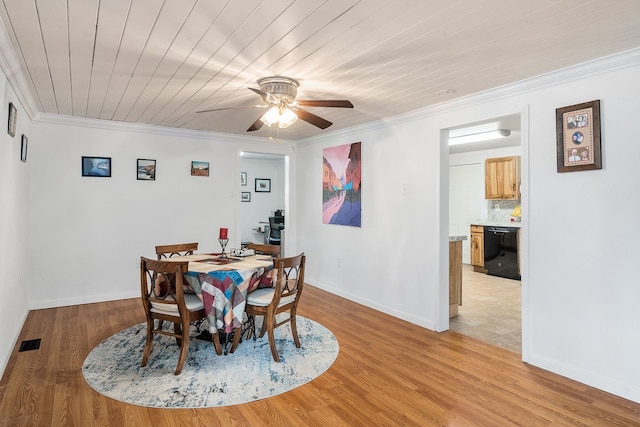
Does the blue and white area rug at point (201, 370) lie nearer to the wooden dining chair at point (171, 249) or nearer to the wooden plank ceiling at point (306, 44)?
the wooden dining chair at point (171, 249)

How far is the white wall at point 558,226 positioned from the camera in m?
2.37

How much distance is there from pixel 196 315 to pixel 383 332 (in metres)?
1.82

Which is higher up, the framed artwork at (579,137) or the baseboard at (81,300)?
the framed artwork at (579,137)

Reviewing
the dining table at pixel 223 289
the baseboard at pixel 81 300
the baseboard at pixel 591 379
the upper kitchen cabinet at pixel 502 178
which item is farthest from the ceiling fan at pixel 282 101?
the upper kitchen cabinet at pixel 502 178

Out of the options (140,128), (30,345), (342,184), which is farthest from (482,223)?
(30,345)

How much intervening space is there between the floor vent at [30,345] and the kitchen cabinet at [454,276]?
404 cm

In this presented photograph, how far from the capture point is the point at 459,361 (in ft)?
9.53

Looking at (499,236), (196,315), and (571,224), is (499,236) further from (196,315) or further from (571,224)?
(196,315)

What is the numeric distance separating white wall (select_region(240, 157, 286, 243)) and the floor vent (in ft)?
19.1

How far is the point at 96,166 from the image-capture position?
4418 millimetres

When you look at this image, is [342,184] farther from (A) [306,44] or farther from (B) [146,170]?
(A) [306,44]

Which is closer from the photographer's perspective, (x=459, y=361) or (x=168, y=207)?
(x=459, y=361)

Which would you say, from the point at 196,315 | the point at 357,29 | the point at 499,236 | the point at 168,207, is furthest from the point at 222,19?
the point at 499,236

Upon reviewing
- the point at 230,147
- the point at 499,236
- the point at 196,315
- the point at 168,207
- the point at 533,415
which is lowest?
the point at 533,415
